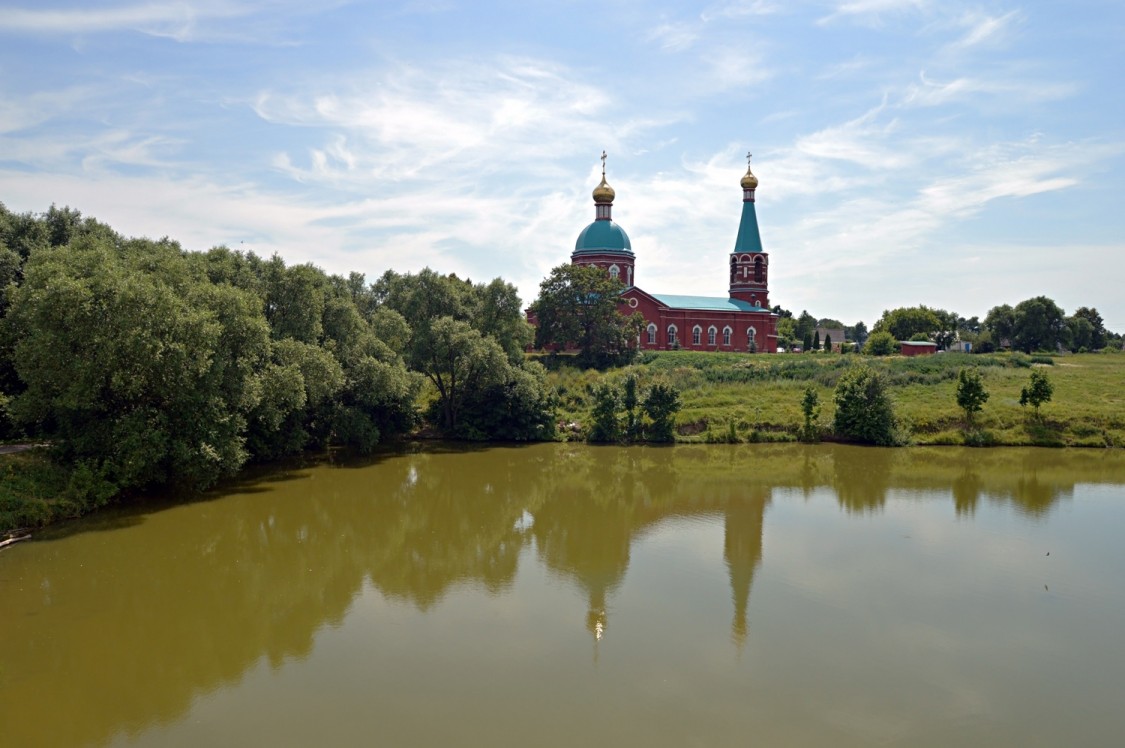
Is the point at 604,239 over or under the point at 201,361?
over

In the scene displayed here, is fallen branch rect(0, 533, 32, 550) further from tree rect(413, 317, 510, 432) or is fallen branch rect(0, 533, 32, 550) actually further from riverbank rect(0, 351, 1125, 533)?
riverbank rect(0, 351, 1125, 533)

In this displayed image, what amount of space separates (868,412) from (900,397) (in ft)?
19.6

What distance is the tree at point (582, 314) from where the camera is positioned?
140 feet

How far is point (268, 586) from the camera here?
45.8ft

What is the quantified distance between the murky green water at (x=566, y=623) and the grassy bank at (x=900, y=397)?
1155 cm

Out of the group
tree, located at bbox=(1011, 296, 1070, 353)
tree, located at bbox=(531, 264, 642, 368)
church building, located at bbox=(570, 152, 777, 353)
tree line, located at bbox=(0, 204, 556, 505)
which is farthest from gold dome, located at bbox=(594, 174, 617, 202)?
tree, located at bbox=(1011, 296, 1070, 353)

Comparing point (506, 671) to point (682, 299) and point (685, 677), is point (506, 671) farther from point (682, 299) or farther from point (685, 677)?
point (682, 299)

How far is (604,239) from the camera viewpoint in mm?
50250

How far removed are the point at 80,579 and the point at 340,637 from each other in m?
6.03

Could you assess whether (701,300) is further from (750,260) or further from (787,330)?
(787,330)

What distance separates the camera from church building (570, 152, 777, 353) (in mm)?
50188

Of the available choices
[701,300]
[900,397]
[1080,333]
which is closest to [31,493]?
[900,397]

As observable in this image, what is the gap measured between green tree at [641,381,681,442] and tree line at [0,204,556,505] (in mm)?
4525

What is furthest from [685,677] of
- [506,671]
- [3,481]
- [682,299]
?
[682,299]
